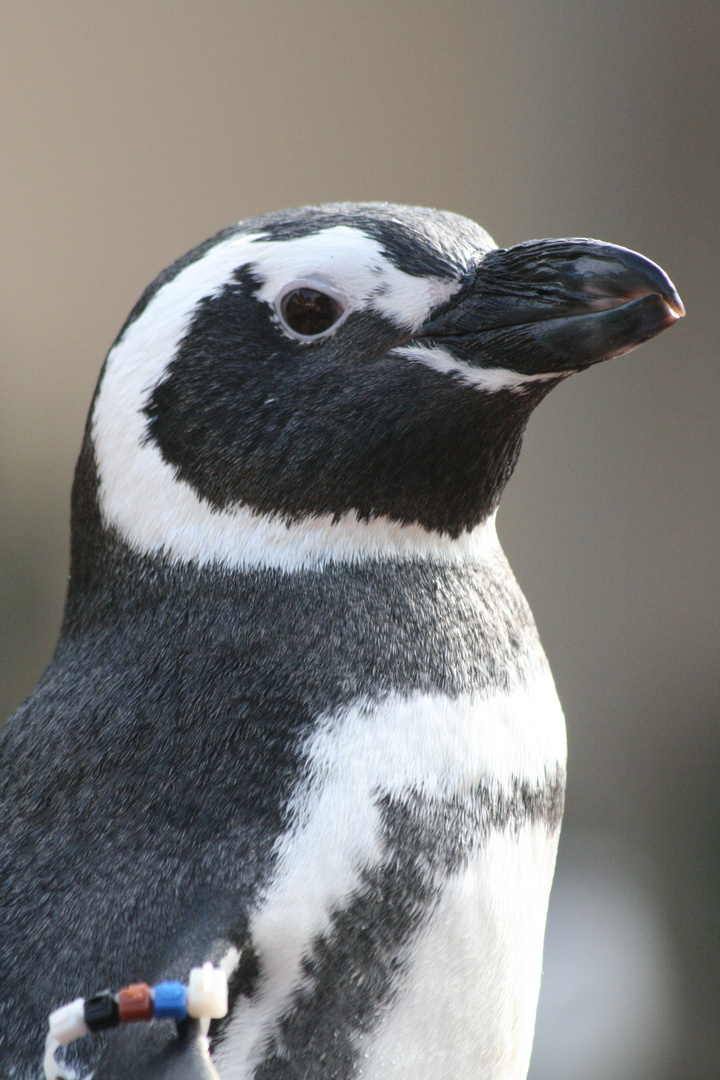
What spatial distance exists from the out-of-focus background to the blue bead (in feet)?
3.75

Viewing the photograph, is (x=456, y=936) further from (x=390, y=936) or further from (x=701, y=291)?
(x=701, y=291)

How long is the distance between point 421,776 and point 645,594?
175 centimetres

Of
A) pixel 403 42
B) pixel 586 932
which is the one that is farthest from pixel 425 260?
pixel 586 932

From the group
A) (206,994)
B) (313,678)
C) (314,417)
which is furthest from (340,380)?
(206,994)

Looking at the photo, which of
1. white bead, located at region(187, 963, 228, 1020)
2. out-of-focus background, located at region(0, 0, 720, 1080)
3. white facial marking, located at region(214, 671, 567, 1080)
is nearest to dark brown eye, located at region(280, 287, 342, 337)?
white facial marking, located at region(214, 671, 567, 1080)

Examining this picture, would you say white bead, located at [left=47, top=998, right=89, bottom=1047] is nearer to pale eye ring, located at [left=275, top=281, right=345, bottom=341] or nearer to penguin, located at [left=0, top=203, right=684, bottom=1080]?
penguin, located at [left=0, top=203, right=684, bottom=1080]

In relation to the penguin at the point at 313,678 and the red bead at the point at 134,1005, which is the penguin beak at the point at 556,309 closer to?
the penguin at the point at 313,678

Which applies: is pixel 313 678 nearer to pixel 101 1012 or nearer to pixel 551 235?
pixel 101 1012

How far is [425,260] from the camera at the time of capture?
53 centimetres

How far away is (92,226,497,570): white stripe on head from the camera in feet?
1.73

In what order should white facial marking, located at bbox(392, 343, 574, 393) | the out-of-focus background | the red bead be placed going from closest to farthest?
1. the red bead
2. white facial marking, located at bbox(392, 343, 574, 393)
3. the out-of-focus background

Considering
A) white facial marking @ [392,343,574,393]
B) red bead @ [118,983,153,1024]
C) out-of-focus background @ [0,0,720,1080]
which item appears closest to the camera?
red bead @ [118,983,153,1024]

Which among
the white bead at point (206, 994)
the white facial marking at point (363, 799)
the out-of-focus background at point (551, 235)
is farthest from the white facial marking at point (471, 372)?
the out-of-focus background at point (551, 235)

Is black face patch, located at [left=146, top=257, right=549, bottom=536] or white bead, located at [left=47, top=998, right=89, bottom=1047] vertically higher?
black face patch, located at [left=146, top=257, right=549, bottom=536]
